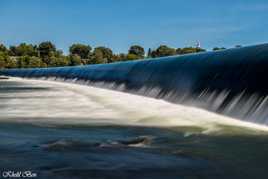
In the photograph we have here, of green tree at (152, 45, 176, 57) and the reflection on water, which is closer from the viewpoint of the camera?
the reflection on water

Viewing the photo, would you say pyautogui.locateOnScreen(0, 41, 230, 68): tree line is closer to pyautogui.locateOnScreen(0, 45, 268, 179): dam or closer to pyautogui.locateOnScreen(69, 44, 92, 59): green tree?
pyautogui.locateOnScreen(69, 44, 92, 59): green tree

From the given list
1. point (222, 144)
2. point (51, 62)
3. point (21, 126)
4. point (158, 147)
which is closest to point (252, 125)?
point (222, 144)

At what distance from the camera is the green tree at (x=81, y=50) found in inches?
4350

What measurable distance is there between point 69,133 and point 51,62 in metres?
94.6

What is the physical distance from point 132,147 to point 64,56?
98919 millimetres

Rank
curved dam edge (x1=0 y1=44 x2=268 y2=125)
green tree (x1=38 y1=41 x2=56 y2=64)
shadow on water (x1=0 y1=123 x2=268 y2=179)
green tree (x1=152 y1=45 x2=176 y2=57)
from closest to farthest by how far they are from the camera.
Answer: shadow on water (x1=0 y1=123 x2=268 y2=179)
curved dam edge (x1=0 y1=44 x2=268 y2=125)
green tree (x1=152 y1=45 x2=176 y2=57)
green tree (x1=38 y1=41 x2=56 y2=64)

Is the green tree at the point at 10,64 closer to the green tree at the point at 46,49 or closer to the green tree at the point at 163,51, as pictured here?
the green tree at the point at 46,49

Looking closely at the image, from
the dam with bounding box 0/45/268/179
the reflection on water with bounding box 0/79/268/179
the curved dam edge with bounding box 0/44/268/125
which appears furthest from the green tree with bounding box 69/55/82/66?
the reflection on water with bounding box 0/79/268/179

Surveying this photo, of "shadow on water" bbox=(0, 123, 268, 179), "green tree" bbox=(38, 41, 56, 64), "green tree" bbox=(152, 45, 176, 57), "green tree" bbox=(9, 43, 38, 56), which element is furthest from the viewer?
"green tree" bbox=(9, 43, 38, 56)

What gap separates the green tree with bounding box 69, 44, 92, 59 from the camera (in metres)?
110

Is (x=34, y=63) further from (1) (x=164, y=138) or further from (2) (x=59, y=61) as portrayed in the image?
(1) (x=164, y=138)

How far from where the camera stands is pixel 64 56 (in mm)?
102750

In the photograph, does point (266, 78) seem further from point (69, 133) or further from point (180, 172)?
point (180, 172)

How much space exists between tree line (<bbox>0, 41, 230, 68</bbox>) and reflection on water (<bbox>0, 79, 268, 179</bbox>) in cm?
7847
